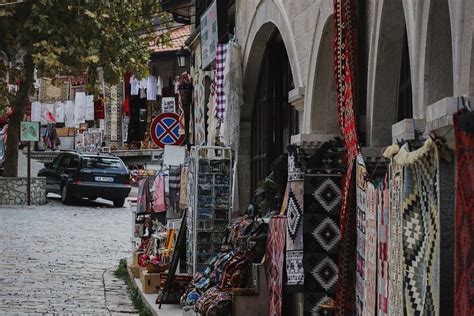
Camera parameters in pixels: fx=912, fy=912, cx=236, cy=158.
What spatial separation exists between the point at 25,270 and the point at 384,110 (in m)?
9.93

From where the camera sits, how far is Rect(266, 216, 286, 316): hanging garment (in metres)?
6.84

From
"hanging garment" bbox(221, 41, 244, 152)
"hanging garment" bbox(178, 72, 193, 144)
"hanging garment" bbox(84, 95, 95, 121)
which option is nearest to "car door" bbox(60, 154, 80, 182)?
"hanging garment" bbox(178, 72, 193, 144)

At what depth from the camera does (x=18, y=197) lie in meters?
28.6

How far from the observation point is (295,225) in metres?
6.26

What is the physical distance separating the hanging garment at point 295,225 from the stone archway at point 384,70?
1.93 feet

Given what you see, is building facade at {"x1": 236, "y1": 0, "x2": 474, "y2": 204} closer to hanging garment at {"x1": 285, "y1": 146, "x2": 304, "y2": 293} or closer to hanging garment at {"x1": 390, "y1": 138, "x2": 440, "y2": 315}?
hanging garment at {"x1": 390, "y1": 138, "x2": 440, "y2": 315}

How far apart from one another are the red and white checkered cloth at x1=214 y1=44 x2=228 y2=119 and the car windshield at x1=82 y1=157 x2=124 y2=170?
18.1 metres

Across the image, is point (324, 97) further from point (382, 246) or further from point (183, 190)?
point (183, 190)

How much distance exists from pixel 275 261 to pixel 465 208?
13.7 ft

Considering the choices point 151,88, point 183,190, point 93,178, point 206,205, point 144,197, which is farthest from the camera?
point 151,88

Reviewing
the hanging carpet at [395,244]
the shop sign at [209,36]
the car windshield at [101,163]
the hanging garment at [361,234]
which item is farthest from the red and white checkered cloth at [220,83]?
the car windshield at [101,163]

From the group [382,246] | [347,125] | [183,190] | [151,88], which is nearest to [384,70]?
[347,125]

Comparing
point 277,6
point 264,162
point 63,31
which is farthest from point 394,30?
point 63,31

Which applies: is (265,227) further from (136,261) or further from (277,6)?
(136,261)
